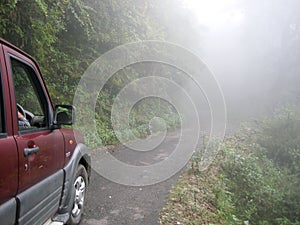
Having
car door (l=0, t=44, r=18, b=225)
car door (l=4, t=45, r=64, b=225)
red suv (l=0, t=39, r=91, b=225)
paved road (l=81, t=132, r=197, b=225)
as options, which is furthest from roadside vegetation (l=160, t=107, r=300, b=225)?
car door (l=0, t=44, r=18, b=225)

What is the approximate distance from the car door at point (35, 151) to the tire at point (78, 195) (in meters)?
0.69

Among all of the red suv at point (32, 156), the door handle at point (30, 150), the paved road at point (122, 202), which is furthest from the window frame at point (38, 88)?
the paved road at point (122, 202)

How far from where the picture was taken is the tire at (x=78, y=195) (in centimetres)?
371

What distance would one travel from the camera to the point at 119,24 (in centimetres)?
1260

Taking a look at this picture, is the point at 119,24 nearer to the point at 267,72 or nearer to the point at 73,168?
the point at 73,168

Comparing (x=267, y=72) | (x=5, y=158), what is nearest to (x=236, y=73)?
(x=267, y=72)

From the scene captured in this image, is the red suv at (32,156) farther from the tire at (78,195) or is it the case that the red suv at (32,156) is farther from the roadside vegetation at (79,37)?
the roadside vegetation at (79,37)

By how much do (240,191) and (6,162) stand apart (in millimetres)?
7178

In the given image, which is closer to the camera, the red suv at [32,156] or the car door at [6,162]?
the car door at [6,162]

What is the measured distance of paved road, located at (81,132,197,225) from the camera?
14.1ft

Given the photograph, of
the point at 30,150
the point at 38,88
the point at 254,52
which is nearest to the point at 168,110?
the point at 38,88

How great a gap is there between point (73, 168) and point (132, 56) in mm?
11049

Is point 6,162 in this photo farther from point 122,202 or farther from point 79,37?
point 79,37

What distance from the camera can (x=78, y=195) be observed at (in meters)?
3.86
